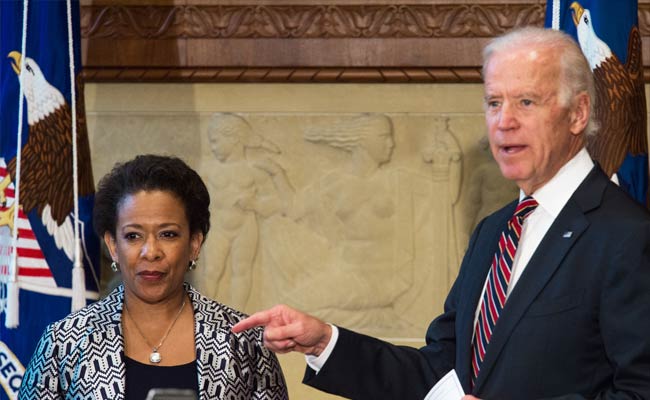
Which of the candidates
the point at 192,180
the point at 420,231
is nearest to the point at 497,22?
the point at 420,231

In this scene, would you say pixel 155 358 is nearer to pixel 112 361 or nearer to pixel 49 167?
pixel 112 361

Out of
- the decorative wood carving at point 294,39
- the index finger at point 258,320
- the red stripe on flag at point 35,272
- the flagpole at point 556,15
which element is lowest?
the index finger at point 258,320

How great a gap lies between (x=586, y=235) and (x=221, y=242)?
2.30m

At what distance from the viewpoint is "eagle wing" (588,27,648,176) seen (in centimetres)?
344

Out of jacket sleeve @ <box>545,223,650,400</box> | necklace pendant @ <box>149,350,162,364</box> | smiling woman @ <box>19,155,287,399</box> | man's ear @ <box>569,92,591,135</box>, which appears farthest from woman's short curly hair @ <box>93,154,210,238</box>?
jacket sleeve @ <box>545,223,650,400</box>

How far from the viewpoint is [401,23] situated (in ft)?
14.1

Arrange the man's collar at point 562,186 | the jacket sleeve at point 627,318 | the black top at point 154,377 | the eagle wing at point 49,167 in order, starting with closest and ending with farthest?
the jacket sleeve at point 627,318 → the man's collar at point 562,186 → the black top at point 154,377 → the eagle wing at point 49,167

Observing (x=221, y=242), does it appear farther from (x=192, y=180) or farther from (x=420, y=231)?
(x=192, y=180)

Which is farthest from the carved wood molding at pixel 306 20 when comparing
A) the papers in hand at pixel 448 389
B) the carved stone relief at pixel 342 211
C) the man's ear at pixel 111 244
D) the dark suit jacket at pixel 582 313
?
the papers in hand at pixel 448 389

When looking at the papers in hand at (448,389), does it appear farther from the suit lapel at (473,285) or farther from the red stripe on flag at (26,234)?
the red stripe on flag at (26,234)

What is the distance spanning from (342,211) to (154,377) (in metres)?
1.43

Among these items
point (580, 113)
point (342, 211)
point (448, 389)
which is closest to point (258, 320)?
point (448, 389)

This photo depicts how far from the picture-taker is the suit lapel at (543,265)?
2.29m

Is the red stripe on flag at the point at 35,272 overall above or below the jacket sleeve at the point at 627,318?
above
